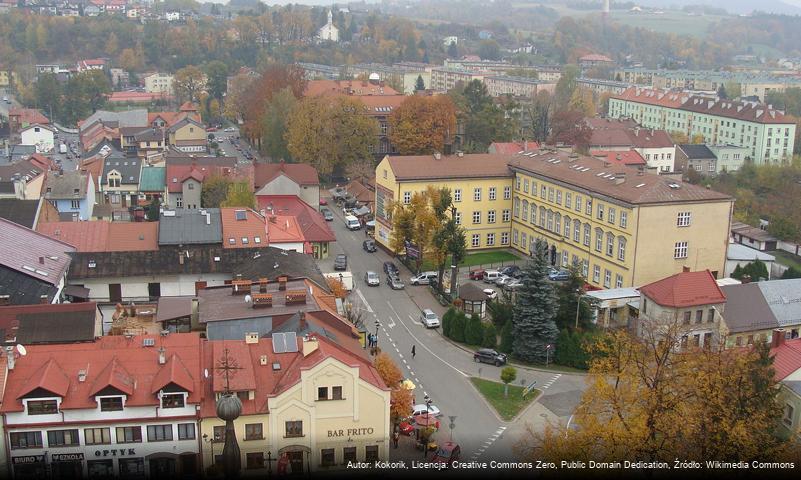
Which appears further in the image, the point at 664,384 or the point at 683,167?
the point at 683,167

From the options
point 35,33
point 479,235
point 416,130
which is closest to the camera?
point 479,235

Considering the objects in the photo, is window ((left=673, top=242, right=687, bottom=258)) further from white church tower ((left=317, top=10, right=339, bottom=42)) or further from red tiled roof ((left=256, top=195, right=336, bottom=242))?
white church tower ((left=317, top=10, right=339, bottom=42))

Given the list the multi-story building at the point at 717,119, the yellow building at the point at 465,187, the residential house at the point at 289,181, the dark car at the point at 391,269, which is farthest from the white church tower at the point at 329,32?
the dark car at the point at 391,269

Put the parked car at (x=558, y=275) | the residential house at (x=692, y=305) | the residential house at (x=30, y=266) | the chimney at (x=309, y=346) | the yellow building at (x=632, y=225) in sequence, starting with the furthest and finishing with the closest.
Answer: the parked car at (x=558, y=275), the yellow building at (x=632, y=225), the residential house at (x=692, y=305), the residential house at (x=30, y=266), the chimney at (x=309, y=346)

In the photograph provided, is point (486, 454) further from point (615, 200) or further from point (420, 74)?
point (420, 74)

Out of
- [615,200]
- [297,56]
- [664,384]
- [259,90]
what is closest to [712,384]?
[664,384]

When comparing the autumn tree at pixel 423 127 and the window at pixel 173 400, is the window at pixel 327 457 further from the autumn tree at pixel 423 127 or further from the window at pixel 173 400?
the autumn tree at pixel 423 127

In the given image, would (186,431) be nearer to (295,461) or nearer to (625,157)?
(295,461)

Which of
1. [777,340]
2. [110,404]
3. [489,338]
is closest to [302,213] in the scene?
[489,338]
